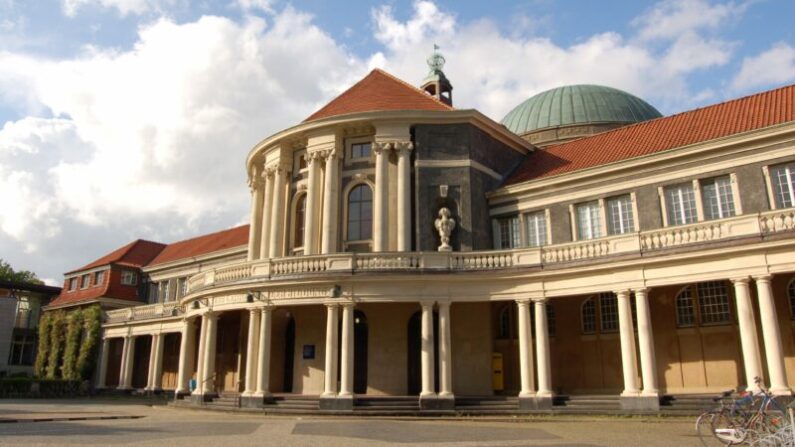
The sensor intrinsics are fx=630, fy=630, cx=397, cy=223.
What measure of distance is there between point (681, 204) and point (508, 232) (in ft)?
23.9

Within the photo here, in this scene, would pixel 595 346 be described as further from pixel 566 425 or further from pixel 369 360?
pixel 369 360

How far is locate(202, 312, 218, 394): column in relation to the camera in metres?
26.9

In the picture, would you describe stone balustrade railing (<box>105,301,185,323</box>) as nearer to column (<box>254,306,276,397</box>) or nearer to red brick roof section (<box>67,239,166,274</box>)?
red brick roof section (<box>67,239,166,274</box>)

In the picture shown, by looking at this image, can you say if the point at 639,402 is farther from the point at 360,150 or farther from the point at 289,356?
the point at 360,150

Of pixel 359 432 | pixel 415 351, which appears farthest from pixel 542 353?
pixel 359 432

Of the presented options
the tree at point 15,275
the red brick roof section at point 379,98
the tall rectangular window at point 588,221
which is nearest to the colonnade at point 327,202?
the red brick roof section at point 379,98

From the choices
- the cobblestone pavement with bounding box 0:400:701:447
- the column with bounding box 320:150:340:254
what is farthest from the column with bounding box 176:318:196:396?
the cobblestone pavement with bounding box 0:400:701:447

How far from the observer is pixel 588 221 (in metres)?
26.6

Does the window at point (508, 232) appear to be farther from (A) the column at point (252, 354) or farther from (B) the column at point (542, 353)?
(A) the column at point (252, 354)

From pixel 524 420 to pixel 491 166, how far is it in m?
12.7

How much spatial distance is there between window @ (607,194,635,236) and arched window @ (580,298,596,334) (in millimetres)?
3007

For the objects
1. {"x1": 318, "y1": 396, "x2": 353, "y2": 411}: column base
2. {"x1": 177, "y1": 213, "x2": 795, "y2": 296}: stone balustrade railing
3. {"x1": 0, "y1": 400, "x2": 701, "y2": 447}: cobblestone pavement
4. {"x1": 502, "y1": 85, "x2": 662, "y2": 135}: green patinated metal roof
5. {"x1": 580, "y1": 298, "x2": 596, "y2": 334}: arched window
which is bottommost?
{"x1": 0, "y1": 400, "x2": 701, "y2": 447}: cobblestone pavement

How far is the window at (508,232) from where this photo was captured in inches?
1107

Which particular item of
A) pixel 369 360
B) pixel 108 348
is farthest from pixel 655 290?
pixel 108 348
